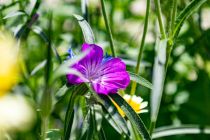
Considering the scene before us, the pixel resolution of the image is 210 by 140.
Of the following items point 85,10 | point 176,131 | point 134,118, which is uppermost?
point 85,10

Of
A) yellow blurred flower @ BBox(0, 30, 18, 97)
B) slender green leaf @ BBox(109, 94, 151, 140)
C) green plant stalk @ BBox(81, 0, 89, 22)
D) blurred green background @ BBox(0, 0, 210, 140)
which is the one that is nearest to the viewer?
yellow blurred flower @ BBox(0, 30, 18, 97)

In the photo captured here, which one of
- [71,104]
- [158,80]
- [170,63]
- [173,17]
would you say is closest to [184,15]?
[173,17]

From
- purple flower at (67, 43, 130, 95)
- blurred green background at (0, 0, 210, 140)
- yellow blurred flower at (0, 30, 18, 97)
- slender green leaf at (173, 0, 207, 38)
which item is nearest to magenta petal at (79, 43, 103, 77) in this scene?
purple flower at (67, 43, 130, 95)

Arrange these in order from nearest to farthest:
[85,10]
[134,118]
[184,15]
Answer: [134,118] < [184,15] < [85,10]

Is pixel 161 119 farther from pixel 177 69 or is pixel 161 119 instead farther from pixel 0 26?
pixel 0 26

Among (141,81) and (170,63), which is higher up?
(141,81)

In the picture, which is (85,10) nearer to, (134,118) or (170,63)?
(134,118)

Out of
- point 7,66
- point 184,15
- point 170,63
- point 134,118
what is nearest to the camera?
point 7,66

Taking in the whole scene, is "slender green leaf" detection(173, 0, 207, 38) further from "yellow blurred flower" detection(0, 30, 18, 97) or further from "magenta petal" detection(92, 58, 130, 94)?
"yellow blurred flower" detection(0, 30, 18, 97)

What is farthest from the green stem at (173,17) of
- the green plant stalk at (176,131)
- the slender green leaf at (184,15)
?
the green plant stalk at (176,131)
